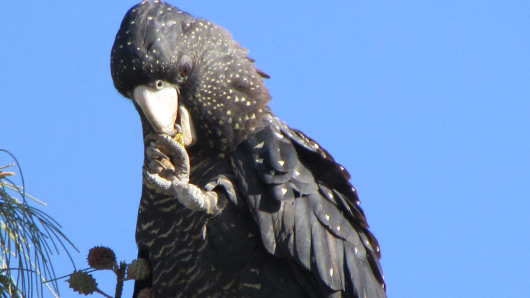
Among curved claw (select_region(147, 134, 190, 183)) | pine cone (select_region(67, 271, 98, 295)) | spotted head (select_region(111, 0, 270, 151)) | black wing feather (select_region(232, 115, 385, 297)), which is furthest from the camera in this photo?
spotted head (select_region(111, 0, 270, 151))

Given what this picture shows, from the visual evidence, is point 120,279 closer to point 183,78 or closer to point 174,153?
point 174,153

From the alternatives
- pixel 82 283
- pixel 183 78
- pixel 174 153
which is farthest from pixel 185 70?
pixel 82 283

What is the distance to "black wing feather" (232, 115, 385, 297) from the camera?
12.4 feet

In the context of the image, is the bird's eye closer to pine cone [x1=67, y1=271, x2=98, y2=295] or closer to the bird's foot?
the bird's foot

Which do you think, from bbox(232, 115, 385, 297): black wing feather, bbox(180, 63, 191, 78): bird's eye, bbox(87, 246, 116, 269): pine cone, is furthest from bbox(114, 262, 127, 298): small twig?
bbox(180, 63, 191, 78): bird's eye

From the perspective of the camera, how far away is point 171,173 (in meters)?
3.47

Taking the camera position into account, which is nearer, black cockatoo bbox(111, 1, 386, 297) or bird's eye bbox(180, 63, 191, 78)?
black cockatoo bbox(111, 1, 386, 297)

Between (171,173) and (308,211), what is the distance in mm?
756

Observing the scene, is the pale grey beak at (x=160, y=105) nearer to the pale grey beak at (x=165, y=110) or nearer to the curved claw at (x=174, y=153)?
the pale grey beak at (x=165, y=110)

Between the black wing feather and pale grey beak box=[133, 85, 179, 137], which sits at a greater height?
pale grey beak box=[133, 85, 179, 137]

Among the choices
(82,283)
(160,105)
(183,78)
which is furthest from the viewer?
(183,78)

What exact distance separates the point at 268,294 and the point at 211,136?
0.83 m

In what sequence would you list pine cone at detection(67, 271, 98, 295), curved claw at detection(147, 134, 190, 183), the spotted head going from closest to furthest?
pine cone at detection(67, 271, 98, 295)
curved claw at detection(147, 134, 190, 183)
the spotted head

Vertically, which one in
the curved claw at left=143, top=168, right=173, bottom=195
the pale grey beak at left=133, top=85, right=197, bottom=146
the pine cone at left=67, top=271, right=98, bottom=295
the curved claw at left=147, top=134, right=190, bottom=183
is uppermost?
the pale grey beak at left=133, top=85, right=197, bottom=146
